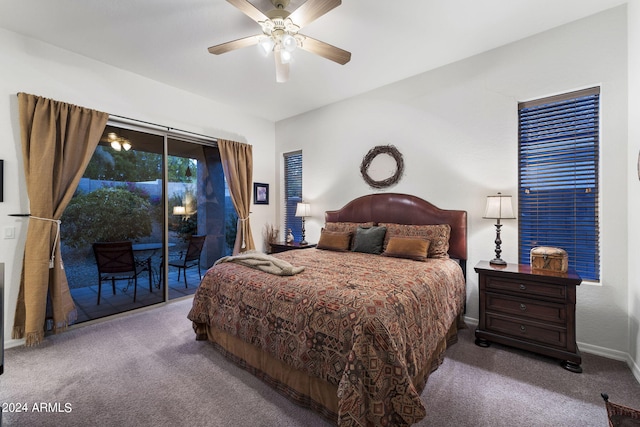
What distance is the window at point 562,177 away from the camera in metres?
2.55

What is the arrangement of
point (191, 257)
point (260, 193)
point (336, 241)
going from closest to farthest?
1. point (336, 241)
2. point (191, 257)
3. point (260, 193)

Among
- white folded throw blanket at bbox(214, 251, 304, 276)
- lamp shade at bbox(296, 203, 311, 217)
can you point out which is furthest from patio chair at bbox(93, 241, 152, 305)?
lamp shade at bbox(296, 203, 311, 217)

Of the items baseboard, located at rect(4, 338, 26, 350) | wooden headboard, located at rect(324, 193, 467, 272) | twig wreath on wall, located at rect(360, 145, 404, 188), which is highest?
twig wreath on wall, located at rect(360, 145, 404, 188)

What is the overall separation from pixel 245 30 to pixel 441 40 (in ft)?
6.65

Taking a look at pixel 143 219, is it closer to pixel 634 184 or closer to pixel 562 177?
pixel 562 177

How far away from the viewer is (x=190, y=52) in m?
3.05

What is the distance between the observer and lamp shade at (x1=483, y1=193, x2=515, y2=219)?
2.71 metres

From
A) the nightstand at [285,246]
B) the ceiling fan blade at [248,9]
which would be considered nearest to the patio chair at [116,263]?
the nightstand at [285,246]

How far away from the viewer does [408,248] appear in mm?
2939

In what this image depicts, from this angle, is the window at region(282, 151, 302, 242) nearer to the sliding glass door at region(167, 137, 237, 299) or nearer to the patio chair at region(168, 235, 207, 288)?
the sliding glass door at region(167, 137, 237, 299)

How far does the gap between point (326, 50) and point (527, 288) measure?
2787 mm

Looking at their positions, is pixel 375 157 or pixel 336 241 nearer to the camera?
pixel 336 241

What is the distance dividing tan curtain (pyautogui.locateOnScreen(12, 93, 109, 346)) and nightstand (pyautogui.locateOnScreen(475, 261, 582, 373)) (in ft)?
14.1

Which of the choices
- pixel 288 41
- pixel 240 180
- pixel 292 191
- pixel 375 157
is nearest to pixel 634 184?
pixel 375 157
